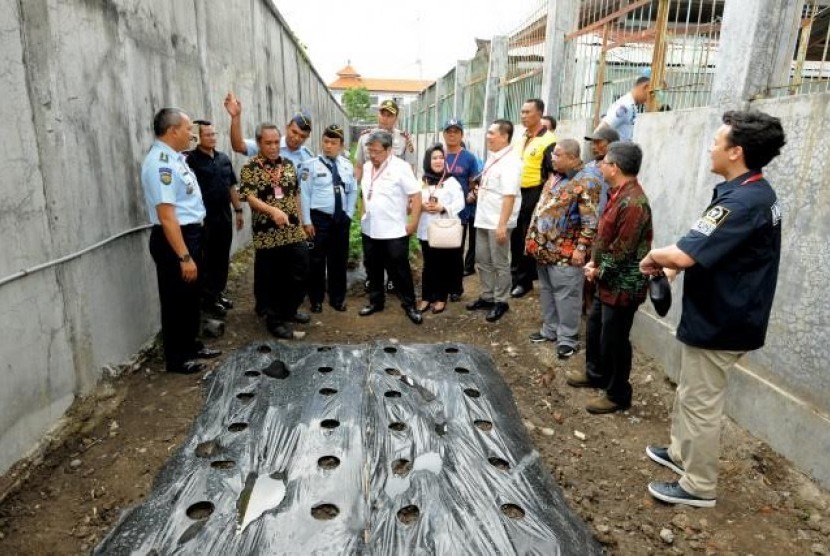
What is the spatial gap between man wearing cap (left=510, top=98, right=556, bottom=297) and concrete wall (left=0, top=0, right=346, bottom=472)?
3301 millimetres

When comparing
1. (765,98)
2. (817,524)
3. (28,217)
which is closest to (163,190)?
(28,217)

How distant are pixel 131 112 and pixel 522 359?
3.41m

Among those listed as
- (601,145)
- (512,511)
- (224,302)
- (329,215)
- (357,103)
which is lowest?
(512,511)

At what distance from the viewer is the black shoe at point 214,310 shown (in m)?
4.78

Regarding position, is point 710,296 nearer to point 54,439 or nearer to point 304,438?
point 304,438

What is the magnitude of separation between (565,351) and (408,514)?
2.30 m

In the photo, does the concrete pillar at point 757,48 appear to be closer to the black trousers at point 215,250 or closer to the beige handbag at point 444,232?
the beige handbag at point 444,232

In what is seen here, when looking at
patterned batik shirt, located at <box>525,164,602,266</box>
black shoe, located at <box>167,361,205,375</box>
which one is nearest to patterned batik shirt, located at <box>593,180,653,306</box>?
patterned batik shirt, located at <box>525,164,602,266</box>

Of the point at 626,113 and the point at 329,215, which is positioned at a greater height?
the point at 626,113

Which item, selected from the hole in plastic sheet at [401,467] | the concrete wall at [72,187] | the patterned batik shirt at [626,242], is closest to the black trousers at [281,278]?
the concrete wall at [72,187]

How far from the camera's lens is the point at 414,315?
5043 mm

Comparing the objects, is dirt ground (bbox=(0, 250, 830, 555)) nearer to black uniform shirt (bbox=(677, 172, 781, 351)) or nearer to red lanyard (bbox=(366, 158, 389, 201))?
black uniform shirt (bbox=(677, 172, 781, 351))

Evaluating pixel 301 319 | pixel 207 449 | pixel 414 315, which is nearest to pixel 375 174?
pixel 414 315

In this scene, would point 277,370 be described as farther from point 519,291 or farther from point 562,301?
point 519,291
